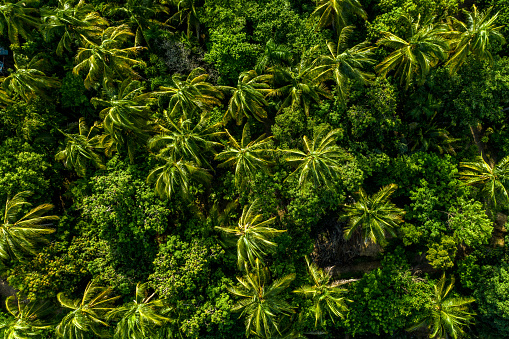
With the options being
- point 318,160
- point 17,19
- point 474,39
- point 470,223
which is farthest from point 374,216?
point 17,19

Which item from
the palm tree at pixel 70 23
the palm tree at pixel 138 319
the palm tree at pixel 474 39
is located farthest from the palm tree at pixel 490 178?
the palm tree at pixel 70 23

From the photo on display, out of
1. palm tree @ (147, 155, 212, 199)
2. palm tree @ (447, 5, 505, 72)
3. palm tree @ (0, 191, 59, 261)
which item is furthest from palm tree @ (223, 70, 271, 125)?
palm tree @ (0, 191, 59, 261)

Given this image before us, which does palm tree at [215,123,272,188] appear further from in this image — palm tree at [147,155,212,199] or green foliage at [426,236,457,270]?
green foliage at [426,236,457,270]

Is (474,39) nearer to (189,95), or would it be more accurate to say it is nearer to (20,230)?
(189,95)

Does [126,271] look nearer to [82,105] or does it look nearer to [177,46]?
[82,105]

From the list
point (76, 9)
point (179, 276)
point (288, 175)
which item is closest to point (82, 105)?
point (76, 9)

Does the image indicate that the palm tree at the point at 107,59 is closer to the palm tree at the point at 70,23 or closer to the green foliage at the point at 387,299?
the palm tree at the point at 70,23

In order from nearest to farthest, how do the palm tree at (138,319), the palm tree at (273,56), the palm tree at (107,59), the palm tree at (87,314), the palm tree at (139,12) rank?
1. the palm tree at (138,319)
2. the palm tree at (87,314)
3. the palm tree at (107,59)
4. the palm tree at (273,56)
5. the palm tree at (139,12)
